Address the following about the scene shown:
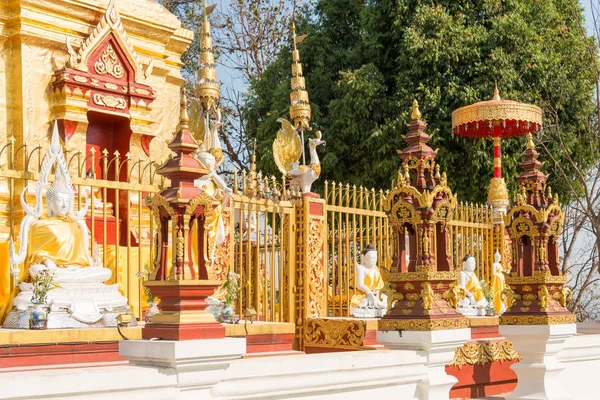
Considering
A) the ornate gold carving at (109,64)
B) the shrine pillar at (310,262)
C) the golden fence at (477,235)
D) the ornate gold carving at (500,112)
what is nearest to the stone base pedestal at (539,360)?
the shrine pillar at (310,262)

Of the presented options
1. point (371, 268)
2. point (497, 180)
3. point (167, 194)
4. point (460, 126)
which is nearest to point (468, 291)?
point (371, 268)

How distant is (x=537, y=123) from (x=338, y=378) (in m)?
10.8

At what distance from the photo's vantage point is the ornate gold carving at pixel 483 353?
11008mm

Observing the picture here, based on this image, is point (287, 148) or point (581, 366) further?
point (287, 148)

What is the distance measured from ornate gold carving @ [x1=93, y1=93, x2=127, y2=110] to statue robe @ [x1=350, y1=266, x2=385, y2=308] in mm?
5471

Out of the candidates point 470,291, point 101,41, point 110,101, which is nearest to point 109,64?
point 101,41

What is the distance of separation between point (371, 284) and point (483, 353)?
179 cm

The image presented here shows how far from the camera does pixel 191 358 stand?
6.16 meters

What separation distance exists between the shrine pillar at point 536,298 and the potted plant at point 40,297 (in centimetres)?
560

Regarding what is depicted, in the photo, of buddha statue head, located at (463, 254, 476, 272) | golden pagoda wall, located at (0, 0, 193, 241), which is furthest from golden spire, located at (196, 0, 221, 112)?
buddha statue head, located at (463, 254, 476, 272)

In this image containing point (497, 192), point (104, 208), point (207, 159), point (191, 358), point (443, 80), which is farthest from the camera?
point (443, 80)

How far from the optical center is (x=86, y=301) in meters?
9.26

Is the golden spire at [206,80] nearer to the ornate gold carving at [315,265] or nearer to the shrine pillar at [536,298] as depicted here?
the ornate gold carving at [315,265]

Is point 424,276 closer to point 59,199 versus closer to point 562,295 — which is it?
point 562,295
